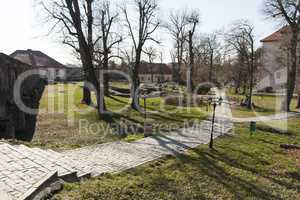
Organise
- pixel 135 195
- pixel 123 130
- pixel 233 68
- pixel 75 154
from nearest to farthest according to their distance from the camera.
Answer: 1. pixel 135 195
2. pixel 75 154
3. pixel 123 130
4. pixel 233 68

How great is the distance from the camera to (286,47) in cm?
1856

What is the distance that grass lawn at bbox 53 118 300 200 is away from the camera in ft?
14.9

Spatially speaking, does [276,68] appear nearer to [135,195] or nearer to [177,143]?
[177,143]

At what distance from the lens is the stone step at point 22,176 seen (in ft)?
12.2

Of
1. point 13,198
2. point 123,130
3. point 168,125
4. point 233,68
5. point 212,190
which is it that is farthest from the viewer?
point 233,68

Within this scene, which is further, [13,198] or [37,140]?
[37,140]

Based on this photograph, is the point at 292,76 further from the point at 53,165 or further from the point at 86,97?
the point at 53,165

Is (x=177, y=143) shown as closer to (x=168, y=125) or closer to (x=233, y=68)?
(x=168, y=125)

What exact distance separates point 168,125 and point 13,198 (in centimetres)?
875

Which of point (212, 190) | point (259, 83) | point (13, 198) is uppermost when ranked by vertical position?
point (259, 83)

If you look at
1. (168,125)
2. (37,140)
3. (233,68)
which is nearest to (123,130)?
(168,125)

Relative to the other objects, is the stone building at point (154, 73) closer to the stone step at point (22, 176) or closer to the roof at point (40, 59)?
the roof at point (40, 59)

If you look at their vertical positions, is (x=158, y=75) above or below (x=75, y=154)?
above

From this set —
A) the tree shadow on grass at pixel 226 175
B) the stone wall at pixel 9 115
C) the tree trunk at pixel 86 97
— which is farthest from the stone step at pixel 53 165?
the tree trunk at pixel 86 97
